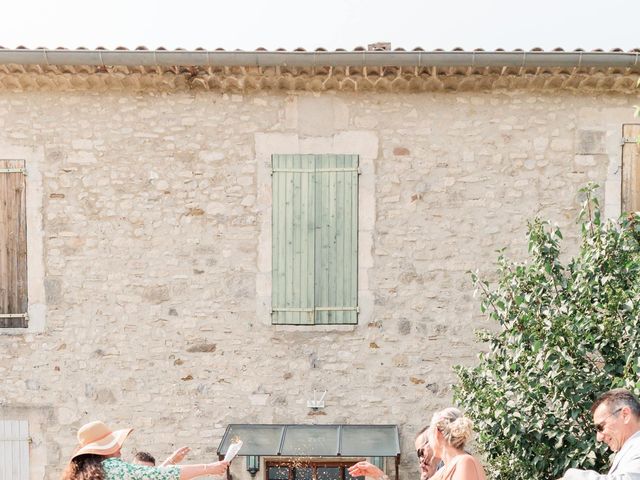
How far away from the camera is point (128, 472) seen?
3211 mm

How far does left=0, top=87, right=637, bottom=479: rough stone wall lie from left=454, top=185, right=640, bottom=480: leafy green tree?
60.9 inches

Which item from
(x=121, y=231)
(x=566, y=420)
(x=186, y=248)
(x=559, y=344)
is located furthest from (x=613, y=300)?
(x=121, y=231)

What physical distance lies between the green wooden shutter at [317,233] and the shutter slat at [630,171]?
7.81 feet

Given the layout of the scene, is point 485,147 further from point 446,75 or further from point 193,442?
point 193,442

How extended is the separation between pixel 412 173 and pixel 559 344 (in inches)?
91.6

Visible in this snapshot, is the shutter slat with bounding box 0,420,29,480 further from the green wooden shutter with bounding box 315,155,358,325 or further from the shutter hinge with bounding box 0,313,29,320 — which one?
the green wooden shutter with bounding box 315,155,358,325

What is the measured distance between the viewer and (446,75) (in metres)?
6.11

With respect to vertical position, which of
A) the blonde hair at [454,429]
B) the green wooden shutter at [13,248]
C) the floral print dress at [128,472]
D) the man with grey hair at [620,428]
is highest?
the green wooden shutter at [13,248]

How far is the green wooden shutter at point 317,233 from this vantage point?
20.5 ft

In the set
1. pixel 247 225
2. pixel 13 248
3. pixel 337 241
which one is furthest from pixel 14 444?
pixel 337 241

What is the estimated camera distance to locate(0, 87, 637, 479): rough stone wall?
6277 millimetres

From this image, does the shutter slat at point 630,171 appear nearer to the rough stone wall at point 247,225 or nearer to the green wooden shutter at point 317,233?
the rough stone wall at point 247,225

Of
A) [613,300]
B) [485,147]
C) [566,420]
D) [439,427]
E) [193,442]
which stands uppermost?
[485,147]

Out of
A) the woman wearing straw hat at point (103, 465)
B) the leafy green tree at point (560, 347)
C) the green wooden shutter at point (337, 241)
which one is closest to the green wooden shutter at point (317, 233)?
the green wooden shutter at point (337, 241)
